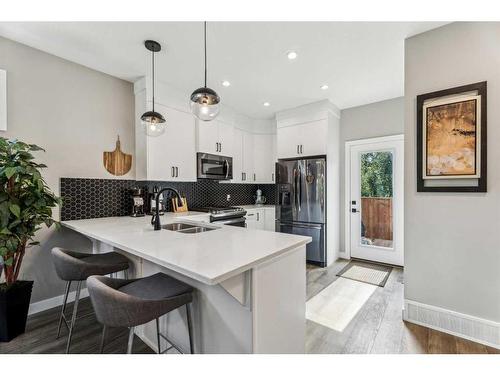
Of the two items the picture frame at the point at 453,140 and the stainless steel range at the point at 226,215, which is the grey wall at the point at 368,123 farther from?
the stainless steel range at the point at 226,215

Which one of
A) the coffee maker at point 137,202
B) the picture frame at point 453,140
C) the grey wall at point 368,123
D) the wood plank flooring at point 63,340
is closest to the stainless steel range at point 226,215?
the coffee maker at point 137,202

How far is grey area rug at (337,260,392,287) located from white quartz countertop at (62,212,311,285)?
2094 millimetres

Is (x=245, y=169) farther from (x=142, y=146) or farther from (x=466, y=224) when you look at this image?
(x=466, y=224)

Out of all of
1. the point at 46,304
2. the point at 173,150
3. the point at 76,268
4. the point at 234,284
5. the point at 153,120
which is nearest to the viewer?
the point at 234,284

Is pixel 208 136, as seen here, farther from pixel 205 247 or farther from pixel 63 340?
pixel 63 340

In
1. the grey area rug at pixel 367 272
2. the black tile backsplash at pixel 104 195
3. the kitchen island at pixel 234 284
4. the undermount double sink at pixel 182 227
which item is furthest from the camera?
the grey area rug at pixel 367 272

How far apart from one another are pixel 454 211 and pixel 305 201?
2.00 metres

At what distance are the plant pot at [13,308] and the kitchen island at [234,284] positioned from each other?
90 centimetres

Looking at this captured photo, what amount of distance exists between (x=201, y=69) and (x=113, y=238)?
2.02 m


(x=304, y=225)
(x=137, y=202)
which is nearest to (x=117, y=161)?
(x=137, y=202)

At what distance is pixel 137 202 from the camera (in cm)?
288

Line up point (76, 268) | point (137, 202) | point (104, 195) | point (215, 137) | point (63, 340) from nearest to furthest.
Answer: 1. point (76, 268)
2. point (63, 340)
3. point (104, 195)
4. point (137, 202)
5. point (215, 137)

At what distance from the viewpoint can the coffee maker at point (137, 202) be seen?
2.87 m
